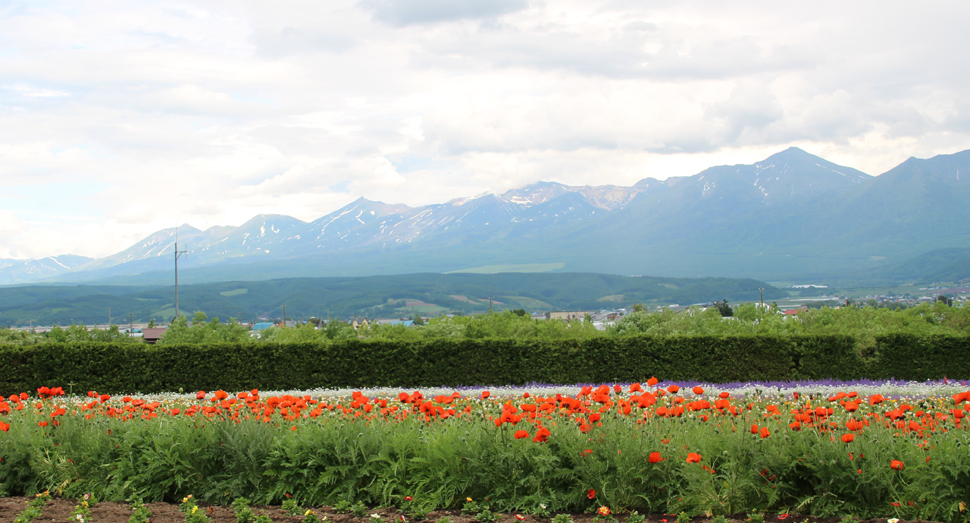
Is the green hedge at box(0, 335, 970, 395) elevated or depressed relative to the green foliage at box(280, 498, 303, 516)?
depressed

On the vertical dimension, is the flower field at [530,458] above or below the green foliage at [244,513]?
above

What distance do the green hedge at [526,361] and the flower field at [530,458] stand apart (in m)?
8.10

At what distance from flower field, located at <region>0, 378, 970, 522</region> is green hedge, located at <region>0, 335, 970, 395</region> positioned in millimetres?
8101

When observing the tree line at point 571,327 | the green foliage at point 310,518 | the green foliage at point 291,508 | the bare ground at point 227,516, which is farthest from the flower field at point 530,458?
the tree line at point 571,327

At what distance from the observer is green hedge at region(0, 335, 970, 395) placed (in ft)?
47.7

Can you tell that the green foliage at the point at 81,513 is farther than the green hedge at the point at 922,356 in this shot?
No

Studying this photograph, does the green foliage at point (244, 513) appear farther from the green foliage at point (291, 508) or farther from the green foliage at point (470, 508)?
the green foliage at point (470, 508)

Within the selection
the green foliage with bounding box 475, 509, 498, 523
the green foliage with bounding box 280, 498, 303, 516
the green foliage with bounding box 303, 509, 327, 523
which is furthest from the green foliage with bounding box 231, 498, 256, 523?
the green foliage with bounding box 475, 509, 498, 523

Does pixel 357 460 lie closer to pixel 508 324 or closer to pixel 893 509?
pixel 893 509

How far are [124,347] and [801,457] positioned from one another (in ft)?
43.9

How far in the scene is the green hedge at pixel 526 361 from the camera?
47.7 feet

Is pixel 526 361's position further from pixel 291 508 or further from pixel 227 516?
pixel 227 516

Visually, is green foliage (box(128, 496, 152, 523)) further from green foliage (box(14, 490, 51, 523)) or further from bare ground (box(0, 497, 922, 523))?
green foliage (box(14, 490, 51, 523))

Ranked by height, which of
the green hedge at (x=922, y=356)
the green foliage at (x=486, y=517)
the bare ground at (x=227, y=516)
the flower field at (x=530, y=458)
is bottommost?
the green hedge at (x=922, y=356)
